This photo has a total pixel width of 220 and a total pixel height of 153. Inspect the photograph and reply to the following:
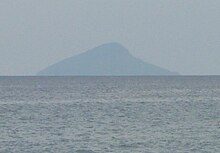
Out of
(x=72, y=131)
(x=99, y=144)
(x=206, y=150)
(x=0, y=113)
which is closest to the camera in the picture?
(x=206, y=150)

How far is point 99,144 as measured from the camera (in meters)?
42.9

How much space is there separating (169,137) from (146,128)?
670 centimetres

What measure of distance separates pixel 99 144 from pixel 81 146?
1.32 meters

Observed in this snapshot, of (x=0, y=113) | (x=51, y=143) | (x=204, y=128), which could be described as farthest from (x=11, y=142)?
(x=0, y=113)

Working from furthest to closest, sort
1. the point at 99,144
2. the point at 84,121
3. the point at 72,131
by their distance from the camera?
1. the point at 84,121
2. the point at 72,131
3. the point at 99,144

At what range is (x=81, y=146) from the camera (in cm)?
4216

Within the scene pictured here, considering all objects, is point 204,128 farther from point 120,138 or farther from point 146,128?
point 120,138

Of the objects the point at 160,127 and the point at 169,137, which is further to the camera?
the point at 160,127

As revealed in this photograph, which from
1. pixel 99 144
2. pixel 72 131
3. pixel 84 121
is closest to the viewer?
pixel 99 144

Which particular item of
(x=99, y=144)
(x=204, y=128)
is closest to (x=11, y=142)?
(x=99, y=144)

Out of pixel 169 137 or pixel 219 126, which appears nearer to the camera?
pixel 169 137

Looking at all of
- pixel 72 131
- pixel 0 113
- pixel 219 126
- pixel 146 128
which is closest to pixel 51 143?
pixel 72 131

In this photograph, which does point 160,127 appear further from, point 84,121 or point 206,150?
point 206,150

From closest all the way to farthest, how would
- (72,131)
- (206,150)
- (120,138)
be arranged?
(206,150), (120,138), (72,131)
